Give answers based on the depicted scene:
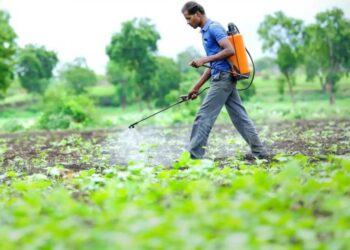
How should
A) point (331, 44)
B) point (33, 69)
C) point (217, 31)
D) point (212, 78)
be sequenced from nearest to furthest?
1. point (217, 31)
2. point (212, 78)
3. point (331, 44)
4. point (33, 69)

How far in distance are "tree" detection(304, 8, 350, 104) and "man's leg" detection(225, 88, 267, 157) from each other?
30.8 meters

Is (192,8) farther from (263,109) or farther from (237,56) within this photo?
(263,109)

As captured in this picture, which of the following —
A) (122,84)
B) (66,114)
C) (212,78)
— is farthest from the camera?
(122,84)

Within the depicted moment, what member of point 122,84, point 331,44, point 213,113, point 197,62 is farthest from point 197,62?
point 122,84

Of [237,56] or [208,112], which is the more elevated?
[237,56]

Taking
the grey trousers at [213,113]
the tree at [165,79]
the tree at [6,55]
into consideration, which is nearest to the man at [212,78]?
the grey trousers at [213,113]

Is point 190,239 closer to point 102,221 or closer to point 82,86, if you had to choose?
point 102,221

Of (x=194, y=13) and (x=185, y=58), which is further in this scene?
(x=185, y=58)

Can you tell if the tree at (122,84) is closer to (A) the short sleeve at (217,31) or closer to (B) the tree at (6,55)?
(B) the tree at (6,55)

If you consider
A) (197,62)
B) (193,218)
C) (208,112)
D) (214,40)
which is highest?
(214,40)

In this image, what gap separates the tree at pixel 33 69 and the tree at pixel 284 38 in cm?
2792

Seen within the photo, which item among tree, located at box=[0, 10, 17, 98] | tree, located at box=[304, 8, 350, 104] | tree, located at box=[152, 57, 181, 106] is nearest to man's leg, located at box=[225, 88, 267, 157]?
tree, located at box=[0, 10, 17, 98]

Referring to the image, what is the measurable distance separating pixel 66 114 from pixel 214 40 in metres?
17.5

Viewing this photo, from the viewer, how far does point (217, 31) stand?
24.9 feet
